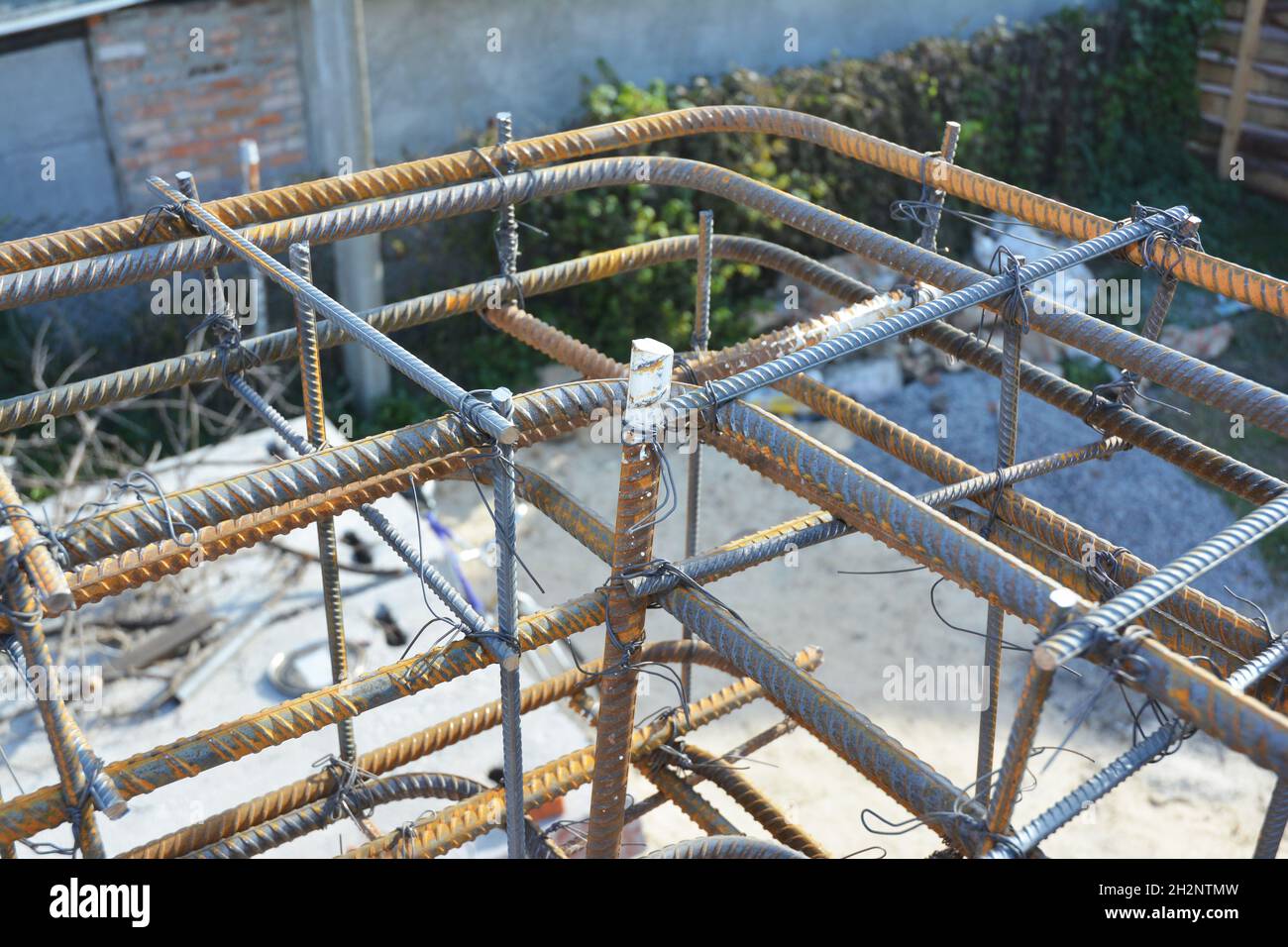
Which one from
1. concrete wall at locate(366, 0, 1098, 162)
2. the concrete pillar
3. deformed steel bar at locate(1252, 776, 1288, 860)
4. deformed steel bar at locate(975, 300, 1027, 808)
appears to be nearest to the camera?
deformed steel bar at locate(1252, 776, 1288, 860)

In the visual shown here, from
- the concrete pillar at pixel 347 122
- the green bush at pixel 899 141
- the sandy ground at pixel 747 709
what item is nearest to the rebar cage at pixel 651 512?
the sandy ground at pixel 747 709

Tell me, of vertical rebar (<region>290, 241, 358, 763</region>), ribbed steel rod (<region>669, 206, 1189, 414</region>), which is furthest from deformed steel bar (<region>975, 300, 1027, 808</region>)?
vertical rebar (<region>290, 241, 358, 763</region>)

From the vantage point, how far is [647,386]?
2.10 meters

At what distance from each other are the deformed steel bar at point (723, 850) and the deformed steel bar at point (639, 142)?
1.77 m

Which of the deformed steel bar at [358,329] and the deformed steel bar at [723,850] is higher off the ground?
the deformed steel bar at [358,329]

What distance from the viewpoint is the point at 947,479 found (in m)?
3.40

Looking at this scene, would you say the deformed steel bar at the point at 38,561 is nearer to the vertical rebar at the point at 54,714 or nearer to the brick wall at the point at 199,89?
the vertical rebar at the point at 54,714

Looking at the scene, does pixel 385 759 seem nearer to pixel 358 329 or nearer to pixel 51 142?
pixel 358 329

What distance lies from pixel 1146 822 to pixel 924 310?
4969mm

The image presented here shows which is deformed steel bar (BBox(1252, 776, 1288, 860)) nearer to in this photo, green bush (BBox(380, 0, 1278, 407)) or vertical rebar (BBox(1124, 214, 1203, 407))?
vertical rebar (BBox(1124, 214, 1203, 407))

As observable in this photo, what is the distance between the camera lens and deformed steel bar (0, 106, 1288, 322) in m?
3.10

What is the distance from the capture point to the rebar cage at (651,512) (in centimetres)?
211
